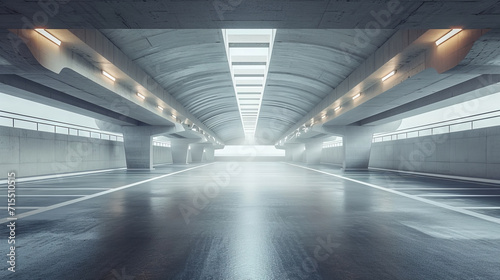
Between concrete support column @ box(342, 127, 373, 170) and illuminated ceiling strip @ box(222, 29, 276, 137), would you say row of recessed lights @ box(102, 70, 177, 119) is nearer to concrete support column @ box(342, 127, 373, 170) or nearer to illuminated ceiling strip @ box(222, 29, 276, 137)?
illuminated ceiling strip @ box(222, 29, 276, 137)

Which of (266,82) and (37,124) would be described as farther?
(266,82)

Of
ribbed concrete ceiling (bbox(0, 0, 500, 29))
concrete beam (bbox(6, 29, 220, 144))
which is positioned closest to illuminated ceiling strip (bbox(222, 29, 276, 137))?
concrete beam (bbox(6, 29, 220, 144))

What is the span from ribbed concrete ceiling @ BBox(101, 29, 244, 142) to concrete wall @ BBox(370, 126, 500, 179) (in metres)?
16.9

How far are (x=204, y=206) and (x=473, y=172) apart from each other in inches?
743

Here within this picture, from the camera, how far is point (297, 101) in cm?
2744

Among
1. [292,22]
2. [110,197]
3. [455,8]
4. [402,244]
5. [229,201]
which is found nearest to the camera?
[402,244]

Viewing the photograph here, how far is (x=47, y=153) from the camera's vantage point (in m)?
21.4

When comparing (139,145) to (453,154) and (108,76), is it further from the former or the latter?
(453,154)

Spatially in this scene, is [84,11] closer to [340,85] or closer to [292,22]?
[292,22]

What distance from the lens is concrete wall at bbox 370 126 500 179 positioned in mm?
16809

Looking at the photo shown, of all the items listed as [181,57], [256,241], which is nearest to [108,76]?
[181,57]

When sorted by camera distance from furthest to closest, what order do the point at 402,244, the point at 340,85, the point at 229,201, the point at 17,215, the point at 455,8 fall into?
the point at 340,85, the point at 229,201, the point at 17,215, the point at 455,8, the point at 402,244

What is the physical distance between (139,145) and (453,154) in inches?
1132

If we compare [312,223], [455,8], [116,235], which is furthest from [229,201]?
[455,8]
